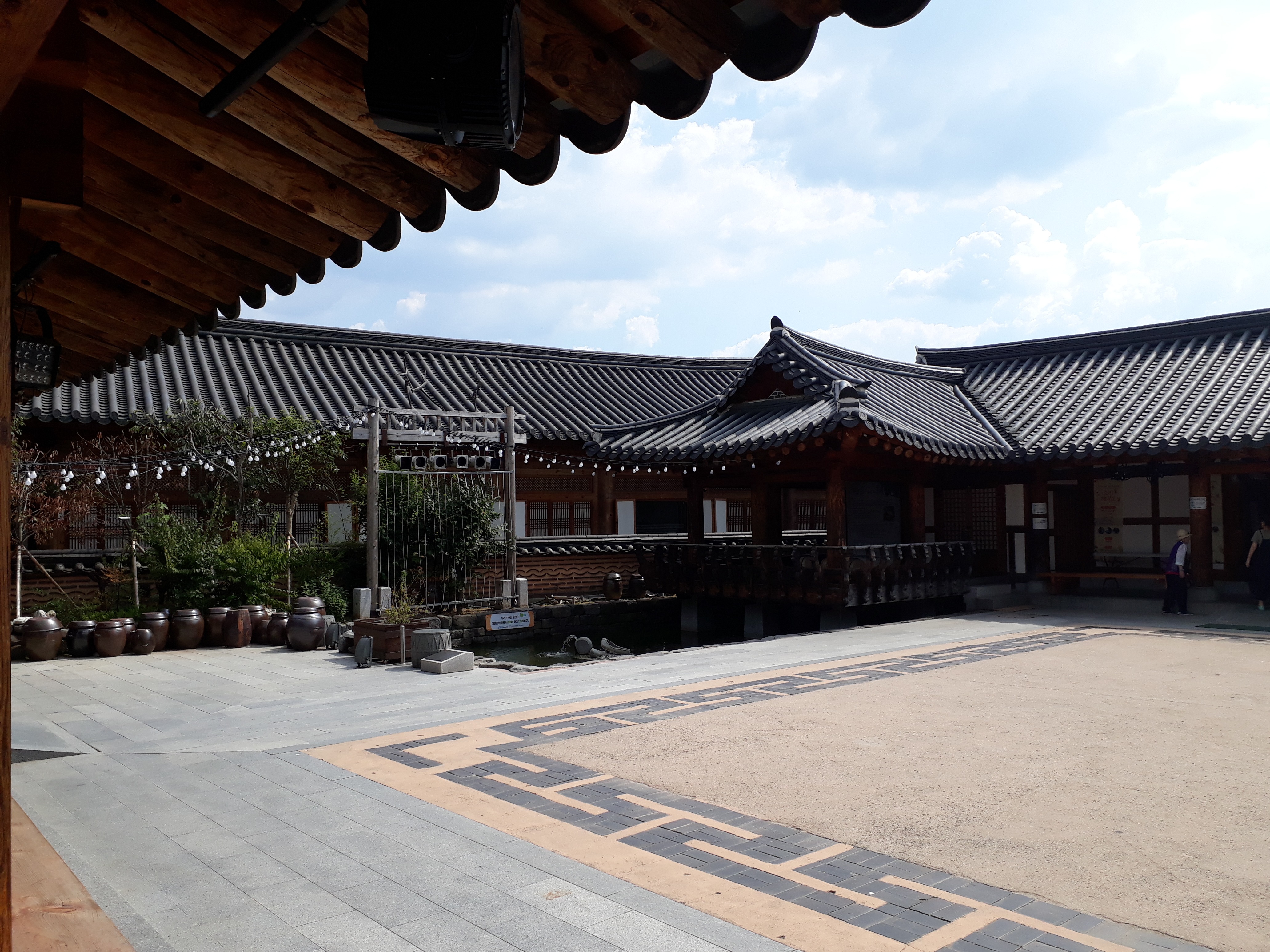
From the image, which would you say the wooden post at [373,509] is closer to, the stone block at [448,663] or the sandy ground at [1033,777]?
the stone block at [448,663]

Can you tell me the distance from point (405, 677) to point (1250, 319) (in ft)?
52.5

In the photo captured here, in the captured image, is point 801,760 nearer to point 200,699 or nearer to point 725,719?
point 725,719

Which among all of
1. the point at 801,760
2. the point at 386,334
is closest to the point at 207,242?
the point at 801,760

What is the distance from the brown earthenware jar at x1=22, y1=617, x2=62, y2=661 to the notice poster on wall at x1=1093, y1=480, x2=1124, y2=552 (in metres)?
17.0

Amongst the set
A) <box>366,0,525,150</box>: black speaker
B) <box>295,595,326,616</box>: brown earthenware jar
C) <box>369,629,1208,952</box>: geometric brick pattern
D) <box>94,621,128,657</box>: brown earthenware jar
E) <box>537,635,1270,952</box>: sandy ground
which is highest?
<box>366,0,525,150</box>: black speaker

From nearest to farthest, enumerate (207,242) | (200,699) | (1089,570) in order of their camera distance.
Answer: (207,242) → (200,699) → (1089,570)

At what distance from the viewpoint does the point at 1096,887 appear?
152 inches

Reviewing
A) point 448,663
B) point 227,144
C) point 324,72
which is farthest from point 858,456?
point 324,72

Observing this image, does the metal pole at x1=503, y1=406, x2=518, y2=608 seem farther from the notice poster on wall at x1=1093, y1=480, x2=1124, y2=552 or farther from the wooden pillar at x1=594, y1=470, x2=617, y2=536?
the notice poster on wall at x1=1093, y1=480, x2=1124, y2=552

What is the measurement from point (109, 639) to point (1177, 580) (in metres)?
15.1

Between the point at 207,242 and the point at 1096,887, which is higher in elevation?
the point at 207,242

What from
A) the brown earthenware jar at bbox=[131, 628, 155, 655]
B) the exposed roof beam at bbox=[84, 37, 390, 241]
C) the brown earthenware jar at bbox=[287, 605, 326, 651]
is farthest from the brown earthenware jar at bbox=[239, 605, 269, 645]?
the exposed roof beam at bbox=[84, 37, 390, 241]

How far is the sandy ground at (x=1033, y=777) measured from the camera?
395 cm

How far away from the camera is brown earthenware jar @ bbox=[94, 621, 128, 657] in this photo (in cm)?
1130
